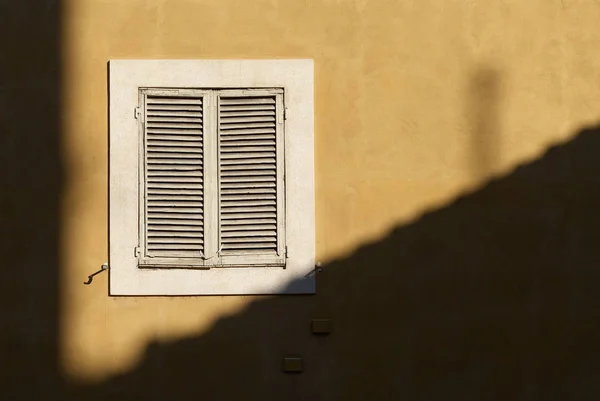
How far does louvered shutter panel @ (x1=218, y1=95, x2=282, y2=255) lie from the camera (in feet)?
26.6

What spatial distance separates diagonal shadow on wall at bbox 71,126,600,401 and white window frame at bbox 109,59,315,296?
0.20 meters

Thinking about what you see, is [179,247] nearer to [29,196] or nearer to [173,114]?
[173,114]

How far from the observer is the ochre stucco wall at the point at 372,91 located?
8.07 meters

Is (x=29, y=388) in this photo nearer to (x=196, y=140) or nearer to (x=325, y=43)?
(x=196, y=140)

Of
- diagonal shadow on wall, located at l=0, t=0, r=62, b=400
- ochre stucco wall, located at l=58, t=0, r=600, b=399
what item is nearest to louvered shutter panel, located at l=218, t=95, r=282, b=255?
ochre stucco wall, located at l=58, t=0, r=600, b=399

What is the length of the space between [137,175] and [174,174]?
0.85ft

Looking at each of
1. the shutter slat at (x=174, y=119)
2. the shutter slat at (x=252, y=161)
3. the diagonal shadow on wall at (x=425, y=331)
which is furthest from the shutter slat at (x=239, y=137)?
the diagonal shadow on wall at (x=425, y=331)

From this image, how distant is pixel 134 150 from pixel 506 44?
2.76m

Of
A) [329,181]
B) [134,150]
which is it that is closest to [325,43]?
[329,181]

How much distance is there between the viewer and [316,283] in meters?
8.02

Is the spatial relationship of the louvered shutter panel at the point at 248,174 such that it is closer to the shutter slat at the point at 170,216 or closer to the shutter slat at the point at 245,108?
the shutter slat at the point at 245,108

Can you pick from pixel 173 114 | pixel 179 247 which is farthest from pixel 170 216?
pixel 173 114

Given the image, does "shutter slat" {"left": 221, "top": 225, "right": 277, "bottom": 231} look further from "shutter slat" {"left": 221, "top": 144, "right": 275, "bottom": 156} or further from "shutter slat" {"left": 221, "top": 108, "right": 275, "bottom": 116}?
"shutter slat" {"left": 221, "top": 108, "right": 275, "bottom": 116}

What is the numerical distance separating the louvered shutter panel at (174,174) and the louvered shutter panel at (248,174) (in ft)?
0.56
